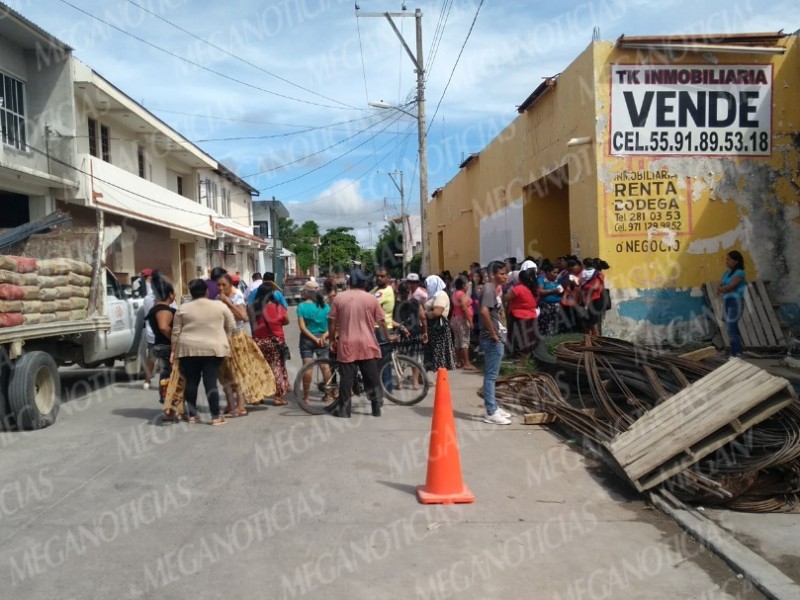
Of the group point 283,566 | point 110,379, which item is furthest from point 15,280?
point 283,566

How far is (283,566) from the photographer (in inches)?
173

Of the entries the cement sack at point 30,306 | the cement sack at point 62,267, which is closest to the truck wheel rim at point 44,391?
the cement sack at point 30,306

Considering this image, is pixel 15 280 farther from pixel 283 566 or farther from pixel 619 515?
pixel 619 515

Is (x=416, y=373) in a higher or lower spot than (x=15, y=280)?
lower

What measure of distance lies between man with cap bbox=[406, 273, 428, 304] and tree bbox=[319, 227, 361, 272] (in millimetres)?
74502

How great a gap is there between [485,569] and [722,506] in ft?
7.14

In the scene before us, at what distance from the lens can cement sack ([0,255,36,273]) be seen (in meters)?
7.97

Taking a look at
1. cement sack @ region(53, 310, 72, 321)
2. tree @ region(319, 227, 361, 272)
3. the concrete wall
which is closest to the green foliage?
tree @ region(319, 227, 361, 272)

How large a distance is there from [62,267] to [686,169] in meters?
10.2

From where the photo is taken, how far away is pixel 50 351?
952cm

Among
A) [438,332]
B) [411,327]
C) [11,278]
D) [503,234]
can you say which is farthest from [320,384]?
[503,234]

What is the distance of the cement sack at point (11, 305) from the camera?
7.75 metres

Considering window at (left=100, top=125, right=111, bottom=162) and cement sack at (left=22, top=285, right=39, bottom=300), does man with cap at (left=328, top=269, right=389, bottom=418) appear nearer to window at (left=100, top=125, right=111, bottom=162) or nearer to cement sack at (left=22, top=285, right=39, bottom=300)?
cement sack at (left=22, top=285, right=39, bottom=300)

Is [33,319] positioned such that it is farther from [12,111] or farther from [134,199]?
[134,199]
